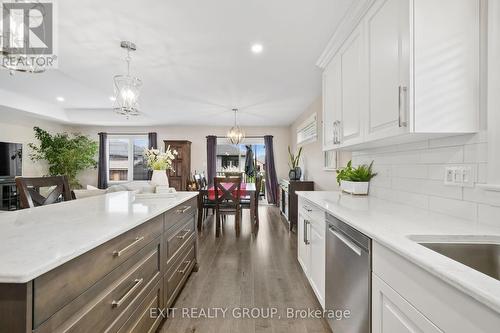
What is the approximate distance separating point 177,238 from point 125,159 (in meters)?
6.24

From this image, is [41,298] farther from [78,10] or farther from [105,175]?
[105,175]

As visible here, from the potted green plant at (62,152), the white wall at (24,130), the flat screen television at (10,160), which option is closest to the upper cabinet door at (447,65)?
the white wall at (24,130)

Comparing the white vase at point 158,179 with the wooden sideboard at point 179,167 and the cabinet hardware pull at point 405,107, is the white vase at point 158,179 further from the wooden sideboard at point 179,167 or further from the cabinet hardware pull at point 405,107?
the wooden sideboard at point 179,167

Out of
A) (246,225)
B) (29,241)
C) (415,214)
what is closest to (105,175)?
(246,225)

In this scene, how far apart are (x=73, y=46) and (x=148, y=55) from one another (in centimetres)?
78

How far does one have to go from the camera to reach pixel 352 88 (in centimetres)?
183

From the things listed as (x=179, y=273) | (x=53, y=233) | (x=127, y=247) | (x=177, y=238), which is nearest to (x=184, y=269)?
(x=179, y=273)

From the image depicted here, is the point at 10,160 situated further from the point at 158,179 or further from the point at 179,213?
the point at 179,213

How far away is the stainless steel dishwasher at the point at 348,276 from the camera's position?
108cm

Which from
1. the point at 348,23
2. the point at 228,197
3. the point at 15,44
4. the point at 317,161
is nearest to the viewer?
the point at 15,44

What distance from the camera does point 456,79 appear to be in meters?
1.18

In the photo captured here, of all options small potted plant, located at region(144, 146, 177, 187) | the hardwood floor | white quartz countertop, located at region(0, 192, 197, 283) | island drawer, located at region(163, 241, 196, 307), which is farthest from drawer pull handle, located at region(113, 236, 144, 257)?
small potted plant, located at region(144, 146, 177, 187)

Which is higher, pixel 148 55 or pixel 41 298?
pixel 148 55

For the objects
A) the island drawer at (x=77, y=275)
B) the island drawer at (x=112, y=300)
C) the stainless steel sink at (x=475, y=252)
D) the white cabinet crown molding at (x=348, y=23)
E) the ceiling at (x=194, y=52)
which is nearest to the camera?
the island drawer at (x=77, y=275)
